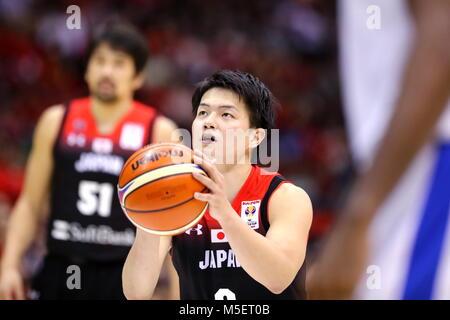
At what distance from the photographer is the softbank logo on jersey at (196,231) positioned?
2.19m

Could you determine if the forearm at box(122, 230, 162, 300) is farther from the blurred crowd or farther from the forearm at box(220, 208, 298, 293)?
the blurred crowd

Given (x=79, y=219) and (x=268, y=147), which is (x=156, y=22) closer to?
(x=79, y=219)

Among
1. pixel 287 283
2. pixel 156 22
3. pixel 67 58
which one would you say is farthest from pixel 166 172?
pixel 156 22

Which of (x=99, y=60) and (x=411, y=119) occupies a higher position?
(x=99, y=60)

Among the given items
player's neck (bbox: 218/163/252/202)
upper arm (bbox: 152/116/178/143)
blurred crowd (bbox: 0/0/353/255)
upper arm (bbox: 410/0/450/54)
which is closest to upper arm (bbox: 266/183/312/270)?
player's neck (bbox: 218/163/252/202)

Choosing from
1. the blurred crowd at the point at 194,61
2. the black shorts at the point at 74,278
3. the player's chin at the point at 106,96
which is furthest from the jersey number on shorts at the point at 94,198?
the blurred crowd at the point at 194,61

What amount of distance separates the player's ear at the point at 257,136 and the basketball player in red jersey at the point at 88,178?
1558 millimetres

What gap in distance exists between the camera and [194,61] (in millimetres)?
9203

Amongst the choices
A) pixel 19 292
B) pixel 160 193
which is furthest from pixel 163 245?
pixel 19 292

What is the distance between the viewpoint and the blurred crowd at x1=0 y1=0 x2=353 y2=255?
7457 mm

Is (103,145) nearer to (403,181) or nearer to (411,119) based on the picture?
(403,181)

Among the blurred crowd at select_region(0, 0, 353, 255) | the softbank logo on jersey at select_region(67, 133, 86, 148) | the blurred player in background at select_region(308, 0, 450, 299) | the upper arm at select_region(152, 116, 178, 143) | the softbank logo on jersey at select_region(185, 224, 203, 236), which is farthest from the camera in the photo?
the blurred crowd at select_region(0, 0, 353, 255)

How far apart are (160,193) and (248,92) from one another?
0.41 meters

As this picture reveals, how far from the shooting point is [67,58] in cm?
980
